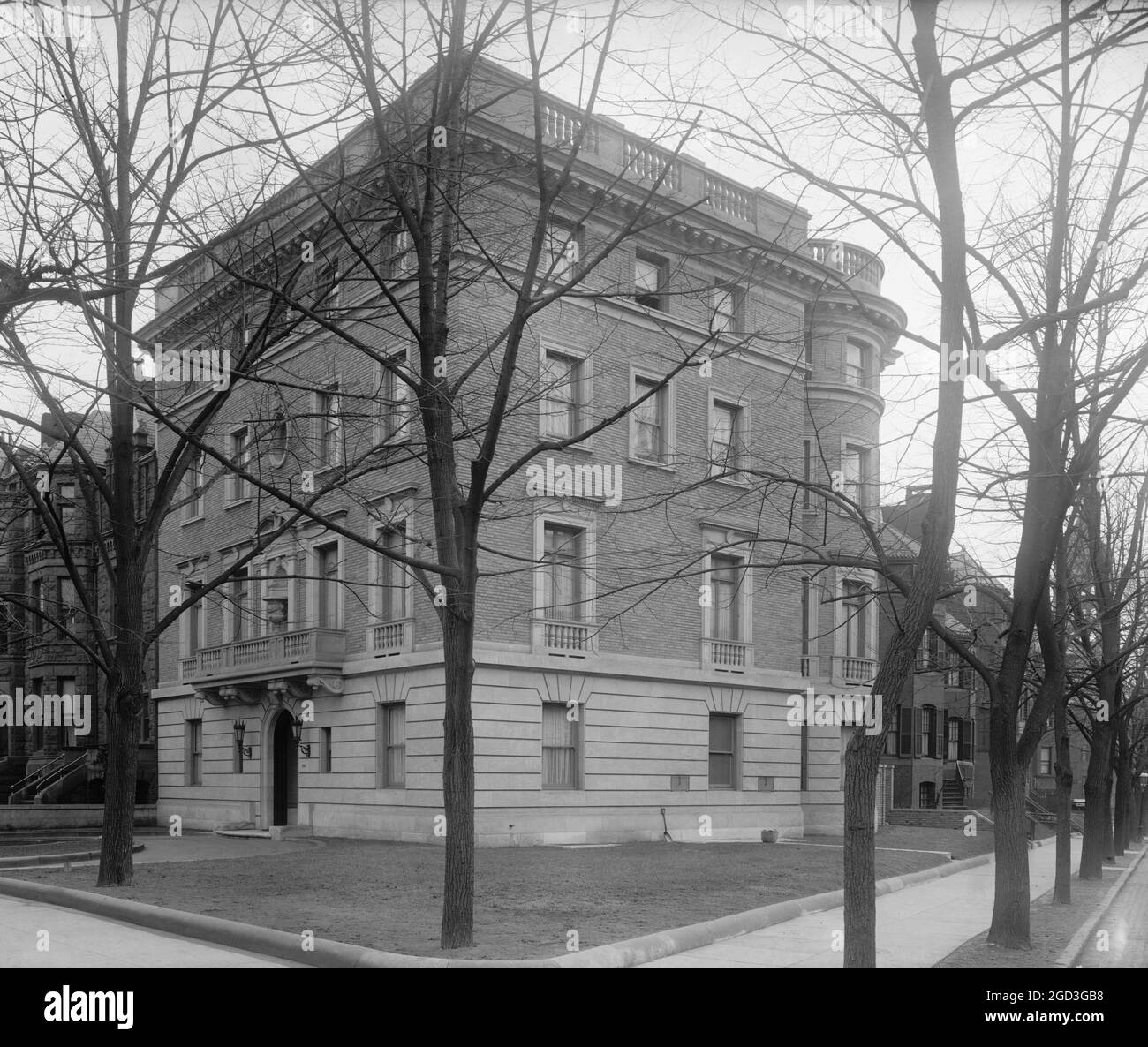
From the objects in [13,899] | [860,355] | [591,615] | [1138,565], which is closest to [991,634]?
[860,355]

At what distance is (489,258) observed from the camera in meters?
11.1

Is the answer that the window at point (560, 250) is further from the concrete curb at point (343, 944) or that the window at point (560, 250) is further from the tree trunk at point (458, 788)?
the concrete curb at point (343, 944)

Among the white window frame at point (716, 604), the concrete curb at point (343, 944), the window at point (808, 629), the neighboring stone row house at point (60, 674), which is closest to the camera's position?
the concrete curb at point (343, 944)

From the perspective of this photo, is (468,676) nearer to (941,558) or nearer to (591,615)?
(941,558)

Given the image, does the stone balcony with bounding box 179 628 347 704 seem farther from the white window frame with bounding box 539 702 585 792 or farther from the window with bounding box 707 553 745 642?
the window with bounding box 707 553 745 642

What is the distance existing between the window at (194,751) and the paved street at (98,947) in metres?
24.8

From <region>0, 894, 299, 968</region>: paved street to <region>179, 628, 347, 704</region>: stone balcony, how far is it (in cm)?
1673

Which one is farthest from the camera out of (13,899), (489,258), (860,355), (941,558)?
(860,355)

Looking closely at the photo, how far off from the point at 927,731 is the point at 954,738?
278cm

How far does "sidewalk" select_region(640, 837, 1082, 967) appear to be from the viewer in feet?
38.6

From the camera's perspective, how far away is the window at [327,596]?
3191 centimetres

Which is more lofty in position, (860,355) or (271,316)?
(860,355)

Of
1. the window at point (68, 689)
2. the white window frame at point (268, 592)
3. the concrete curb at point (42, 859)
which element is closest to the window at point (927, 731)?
the white window frame at point (268, 592)
